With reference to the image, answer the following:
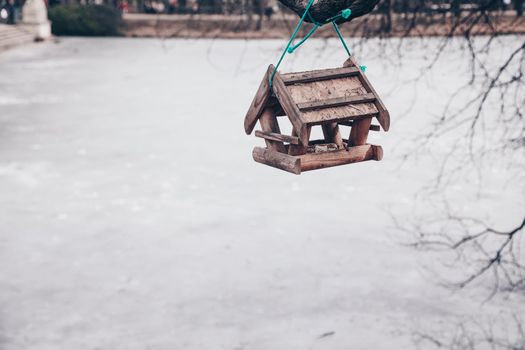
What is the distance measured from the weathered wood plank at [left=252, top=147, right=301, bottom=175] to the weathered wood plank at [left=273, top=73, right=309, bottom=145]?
9 cm

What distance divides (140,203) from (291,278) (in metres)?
3.98

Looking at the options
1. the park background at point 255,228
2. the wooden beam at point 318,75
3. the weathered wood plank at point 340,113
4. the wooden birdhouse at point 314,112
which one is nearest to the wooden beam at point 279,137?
the wooden birdhouse at point 314,112

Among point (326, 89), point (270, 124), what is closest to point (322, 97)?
point (326, 89)

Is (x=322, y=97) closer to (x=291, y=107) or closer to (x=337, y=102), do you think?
(x=337, y=102)

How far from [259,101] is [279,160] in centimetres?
32

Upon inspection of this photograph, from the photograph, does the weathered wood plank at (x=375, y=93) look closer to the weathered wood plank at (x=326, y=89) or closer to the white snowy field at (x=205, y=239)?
the weathered wood plank at (x=326, y=89)

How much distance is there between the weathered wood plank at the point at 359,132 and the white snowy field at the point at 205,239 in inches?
99.7

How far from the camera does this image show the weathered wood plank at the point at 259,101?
2988mm

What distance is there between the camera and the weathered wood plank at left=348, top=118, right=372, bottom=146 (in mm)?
3312

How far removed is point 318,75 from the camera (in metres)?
2.96

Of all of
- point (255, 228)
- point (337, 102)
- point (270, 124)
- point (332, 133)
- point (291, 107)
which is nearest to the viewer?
point (291, 107)

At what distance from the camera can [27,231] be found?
11641 mm

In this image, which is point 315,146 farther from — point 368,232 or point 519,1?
point 368,232

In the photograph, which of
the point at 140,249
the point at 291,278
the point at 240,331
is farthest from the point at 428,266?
the point at 140,249
